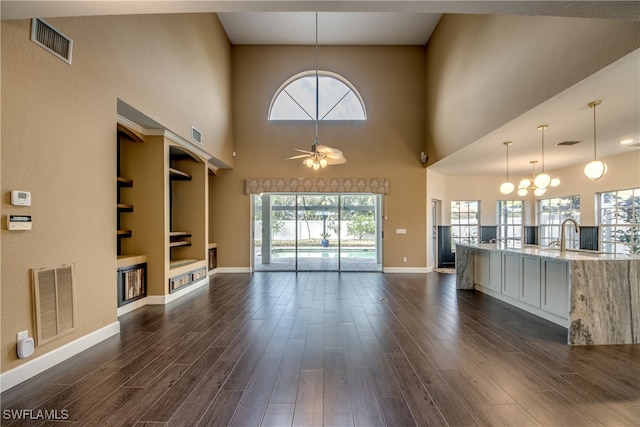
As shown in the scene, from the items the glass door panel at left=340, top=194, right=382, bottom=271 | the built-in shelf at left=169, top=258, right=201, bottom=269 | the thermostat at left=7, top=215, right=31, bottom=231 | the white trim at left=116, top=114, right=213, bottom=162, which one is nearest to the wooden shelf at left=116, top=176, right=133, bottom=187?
the white trim at left=116, top=114, right=213, bottom=162

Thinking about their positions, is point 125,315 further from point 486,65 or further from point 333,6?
point 486,65

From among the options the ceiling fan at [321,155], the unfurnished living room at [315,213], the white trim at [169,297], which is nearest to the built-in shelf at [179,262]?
the unfurnished living room at [315,213]

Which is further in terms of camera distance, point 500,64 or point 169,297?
point 169,297

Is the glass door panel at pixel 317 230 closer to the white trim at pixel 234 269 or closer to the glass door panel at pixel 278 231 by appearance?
the glass door panel at pixel 278 231

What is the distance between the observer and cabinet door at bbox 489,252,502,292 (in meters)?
4.85

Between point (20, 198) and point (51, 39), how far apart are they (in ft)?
4.95

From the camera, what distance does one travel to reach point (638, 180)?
18.6 ft

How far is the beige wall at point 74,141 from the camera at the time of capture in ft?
7.71

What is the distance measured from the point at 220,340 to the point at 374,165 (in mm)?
5779

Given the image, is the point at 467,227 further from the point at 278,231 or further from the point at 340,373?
the point at 340,373

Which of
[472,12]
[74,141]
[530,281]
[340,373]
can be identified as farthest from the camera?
[530,281]

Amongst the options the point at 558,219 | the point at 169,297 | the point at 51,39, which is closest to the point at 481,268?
the point at 558,219

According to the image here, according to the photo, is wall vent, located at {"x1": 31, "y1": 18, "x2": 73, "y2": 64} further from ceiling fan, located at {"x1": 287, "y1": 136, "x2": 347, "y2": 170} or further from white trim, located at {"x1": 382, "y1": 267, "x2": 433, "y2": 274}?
white trim, located at {"x1": 382, "y1": 267, "x2": 433, "y2": 274}

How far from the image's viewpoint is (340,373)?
2.50m
